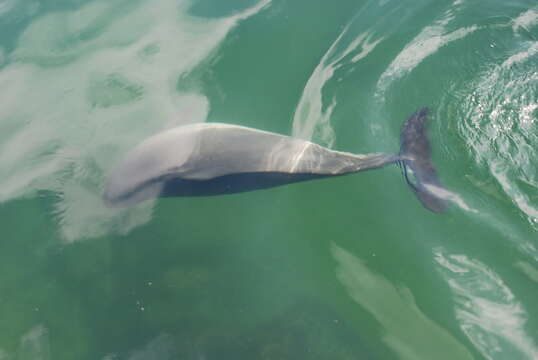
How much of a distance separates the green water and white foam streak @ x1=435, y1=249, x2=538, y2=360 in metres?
0.02

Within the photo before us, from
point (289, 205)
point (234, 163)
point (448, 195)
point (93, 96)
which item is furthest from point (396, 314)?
point (93, 96)

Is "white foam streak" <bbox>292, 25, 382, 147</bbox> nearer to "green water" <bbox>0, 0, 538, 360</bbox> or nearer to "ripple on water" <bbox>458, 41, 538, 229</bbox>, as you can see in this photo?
"green water" <bbox>0, 0, 538, 360</bbox>

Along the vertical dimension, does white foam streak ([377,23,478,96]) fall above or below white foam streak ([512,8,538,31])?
below

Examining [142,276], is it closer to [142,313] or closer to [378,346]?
[142,313]

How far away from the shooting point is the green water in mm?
4961

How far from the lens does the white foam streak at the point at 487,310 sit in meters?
4.67

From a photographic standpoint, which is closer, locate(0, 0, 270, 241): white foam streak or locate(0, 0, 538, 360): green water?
locate(0, 0, 538, 360): green water

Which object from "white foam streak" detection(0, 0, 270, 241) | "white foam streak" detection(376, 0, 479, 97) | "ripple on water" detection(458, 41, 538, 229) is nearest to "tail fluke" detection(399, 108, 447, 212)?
"ripple on water" detection(458, 41, 538, 229)

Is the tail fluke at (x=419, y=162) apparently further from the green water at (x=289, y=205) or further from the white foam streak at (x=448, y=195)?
the green water at (x=289, y=205)

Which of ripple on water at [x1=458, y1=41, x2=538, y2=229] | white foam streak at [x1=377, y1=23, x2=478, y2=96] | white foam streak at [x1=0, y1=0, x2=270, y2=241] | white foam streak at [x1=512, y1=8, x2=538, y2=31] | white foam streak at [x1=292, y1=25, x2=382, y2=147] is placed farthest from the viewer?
white foam streak at [x1=512, y1=8, x2=538, y2=31]

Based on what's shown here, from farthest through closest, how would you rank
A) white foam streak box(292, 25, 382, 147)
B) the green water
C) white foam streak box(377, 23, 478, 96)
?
white foam streak box(377, 23, 478, 96) < white foam streak box(292, 25, 382, 147) < the green water

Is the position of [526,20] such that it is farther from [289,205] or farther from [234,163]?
[234,163]

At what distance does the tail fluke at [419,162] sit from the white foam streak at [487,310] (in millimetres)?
667

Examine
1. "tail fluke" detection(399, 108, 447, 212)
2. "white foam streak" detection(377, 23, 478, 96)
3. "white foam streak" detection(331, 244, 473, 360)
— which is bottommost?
"white foam streak" detection(331, 244, 473, 360)
